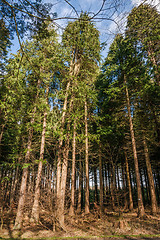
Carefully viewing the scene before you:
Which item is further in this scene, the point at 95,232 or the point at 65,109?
the point at 65,109

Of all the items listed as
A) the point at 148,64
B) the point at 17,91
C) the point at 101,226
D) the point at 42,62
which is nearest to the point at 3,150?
the point at 17,91

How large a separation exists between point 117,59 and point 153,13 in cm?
986

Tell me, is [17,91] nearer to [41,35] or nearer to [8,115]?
[8,115]

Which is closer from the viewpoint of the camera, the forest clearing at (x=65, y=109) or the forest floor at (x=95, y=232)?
the forest clearing at (x=65, y=109)

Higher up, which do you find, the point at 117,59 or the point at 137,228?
the point at 117,59

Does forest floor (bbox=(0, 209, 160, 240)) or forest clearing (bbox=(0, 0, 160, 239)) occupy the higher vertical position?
forest clearing (bbox=(0, 0, 160, 239))

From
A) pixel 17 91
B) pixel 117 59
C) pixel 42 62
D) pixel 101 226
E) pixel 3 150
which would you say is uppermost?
pixel 117 59

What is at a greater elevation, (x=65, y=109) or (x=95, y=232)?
(x=65, y=109)

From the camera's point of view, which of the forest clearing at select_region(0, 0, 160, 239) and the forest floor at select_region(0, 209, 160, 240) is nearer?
the forest clearing at select_region(0, 0, 160, 239)

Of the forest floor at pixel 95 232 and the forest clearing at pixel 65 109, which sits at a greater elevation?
the forest clearing at pixel 65 109

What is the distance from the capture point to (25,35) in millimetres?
3424

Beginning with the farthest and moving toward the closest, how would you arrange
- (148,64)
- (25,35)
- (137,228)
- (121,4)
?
(148,64), (137,228), (25,35), (121,4)

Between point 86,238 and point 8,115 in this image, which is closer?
point 86,238

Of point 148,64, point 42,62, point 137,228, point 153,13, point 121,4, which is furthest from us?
point 148,64
